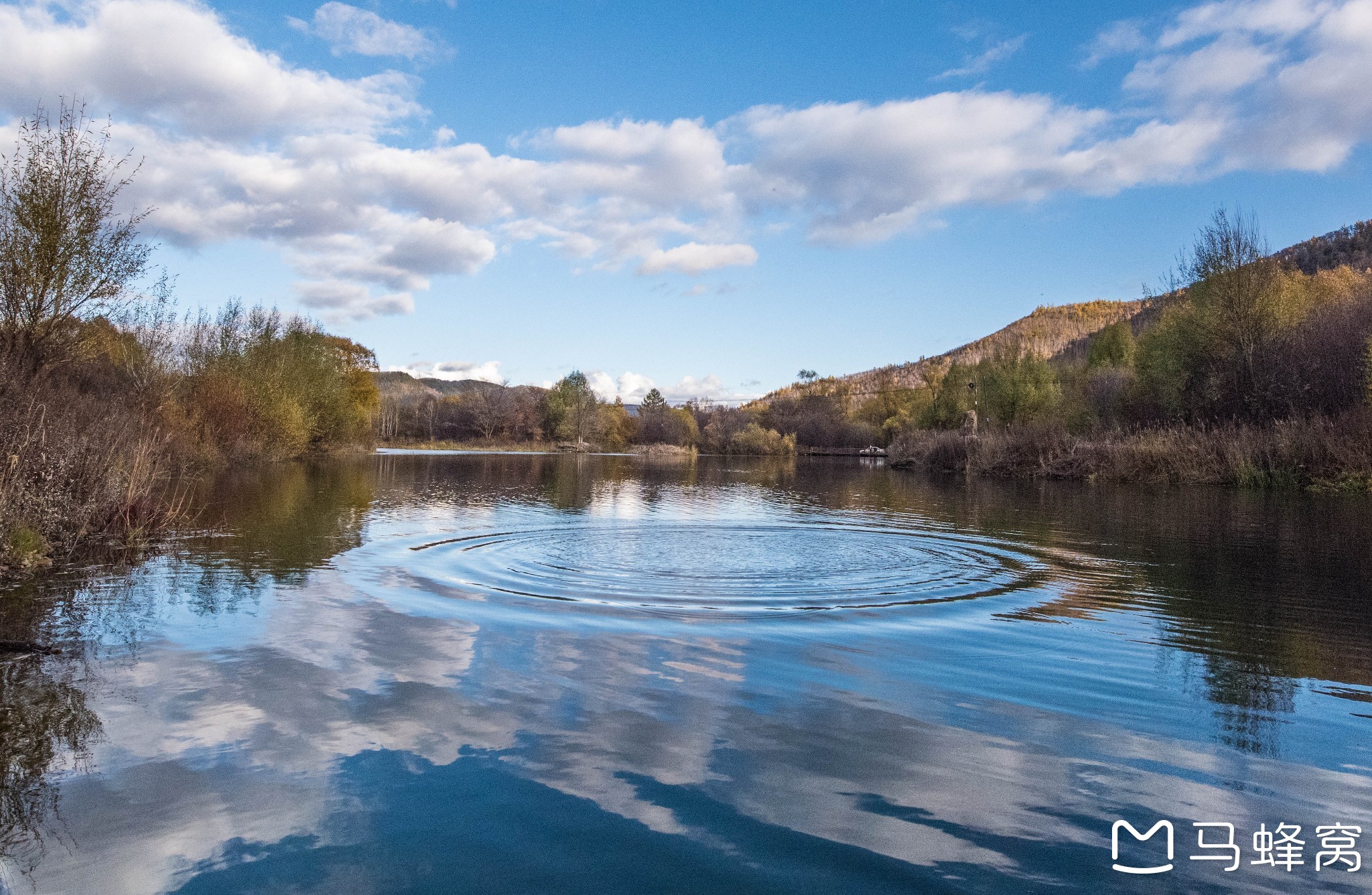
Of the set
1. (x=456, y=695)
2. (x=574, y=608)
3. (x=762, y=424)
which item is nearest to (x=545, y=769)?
(x=456, y=695)

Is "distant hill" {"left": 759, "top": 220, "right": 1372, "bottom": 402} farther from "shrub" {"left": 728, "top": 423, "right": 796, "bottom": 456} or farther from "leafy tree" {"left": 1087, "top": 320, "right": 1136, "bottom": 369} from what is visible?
"shrub" {"left": 728, "top": 423, "right": 796, "bottom": 456}

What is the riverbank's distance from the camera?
2917 cm

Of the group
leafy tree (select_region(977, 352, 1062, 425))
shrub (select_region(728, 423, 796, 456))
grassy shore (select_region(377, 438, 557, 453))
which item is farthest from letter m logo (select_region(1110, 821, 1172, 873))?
shrub (select_region(728, 423, 796, 456))

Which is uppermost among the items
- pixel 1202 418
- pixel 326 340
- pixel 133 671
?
pixel 326 340

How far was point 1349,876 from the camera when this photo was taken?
320cm

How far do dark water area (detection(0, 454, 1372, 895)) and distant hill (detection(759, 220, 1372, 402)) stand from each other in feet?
141

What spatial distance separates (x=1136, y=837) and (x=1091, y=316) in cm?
20528

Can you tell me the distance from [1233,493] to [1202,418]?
42.9 ft

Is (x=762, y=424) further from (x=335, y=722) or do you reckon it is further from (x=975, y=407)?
(x=335, y=722)

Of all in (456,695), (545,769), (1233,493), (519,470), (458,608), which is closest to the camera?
(545,769)

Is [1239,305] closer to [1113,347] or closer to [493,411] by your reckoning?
[1113,347]

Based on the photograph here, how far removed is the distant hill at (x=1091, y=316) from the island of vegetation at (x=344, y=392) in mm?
1744

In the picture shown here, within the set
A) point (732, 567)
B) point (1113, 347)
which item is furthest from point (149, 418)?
point (1113, 347)

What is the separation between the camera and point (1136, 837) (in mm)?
3561
